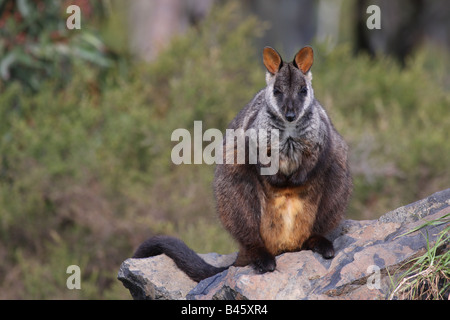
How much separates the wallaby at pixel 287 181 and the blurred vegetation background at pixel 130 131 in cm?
412

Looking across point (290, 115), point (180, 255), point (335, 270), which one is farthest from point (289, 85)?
point (180, 255)

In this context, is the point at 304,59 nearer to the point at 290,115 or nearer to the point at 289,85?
the point at 289,85

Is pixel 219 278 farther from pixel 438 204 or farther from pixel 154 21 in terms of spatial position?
pixel 154 21

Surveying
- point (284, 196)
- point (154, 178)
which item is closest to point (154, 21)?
point (154, 178)

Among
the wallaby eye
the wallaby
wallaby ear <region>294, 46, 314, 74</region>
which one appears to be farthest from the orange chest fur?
wallaby ear <region>294, 46, 314, 74</region>

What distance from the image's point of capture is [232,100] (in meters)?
12.3

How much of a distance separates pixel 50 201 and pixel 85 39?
4.18 m

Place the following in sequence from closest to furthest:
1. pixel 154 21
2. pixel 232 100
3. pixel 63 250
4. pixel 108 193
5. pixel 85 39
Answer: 1. pixel 63 250
2. pixel 108 193
3. pixel 232 100
4. pixel 85 39
5. pixel 154 21

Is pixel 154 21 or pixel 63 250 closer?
pixel 63 250

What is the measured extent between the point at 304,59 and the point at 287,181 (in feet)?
3.12

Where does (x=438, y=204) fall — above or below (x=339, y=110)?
below

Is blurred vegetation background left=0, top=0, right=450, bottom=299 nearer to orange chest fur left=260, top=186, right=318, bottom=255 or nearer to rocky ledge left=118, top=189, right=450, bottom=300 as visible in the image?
rocky ledge left=118, top=189, right=450, bottom=300

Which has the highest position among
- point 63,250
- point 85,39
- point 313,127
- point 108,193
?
point 85,39

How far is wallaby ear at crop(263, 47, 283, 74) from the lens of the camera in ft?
17.2
